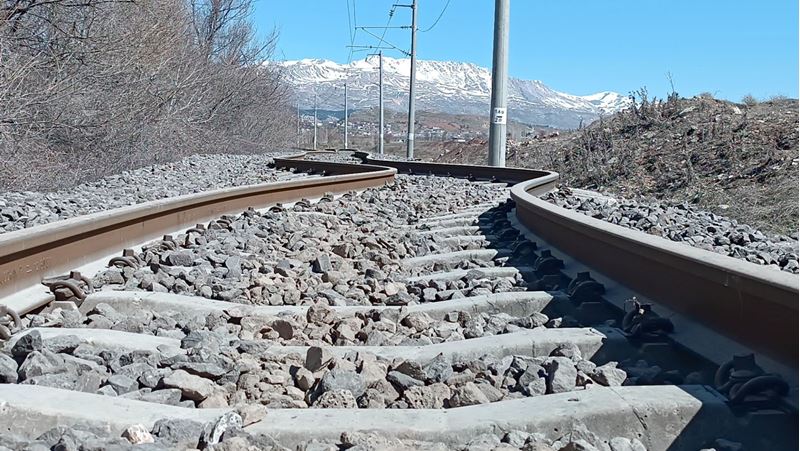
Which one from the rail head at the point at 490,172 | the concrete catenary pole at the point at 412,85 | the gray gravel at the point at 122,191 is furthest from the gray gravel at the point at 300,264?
the concrete catenary pole at the point at 412,85

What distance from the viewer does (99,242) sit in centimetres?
556

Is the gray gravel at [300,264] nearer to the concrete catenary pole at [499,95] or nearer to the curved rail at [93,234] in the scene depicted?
the curved rail at [93,234]

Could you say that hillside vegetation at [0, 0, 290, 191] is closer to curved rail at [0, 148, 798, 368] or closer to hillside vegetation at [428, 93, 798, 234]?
curved rail at [0, 148, 798, 368]

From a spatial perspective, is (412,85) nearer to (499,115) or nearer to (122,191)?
(499,115)

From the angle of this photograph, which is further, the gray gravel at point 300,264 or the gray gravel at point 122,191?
the gray gravel at point 122,191

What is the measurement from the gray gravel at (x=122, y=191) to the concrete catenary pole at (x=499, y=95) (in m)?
4.81

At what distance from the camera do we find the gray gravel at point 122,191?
779 cm

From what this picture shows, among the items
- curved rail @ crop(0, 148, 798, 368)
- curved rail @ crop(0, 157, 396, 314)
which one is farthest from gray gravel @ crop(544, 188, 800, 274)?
curved rail @ crop(0, 157, 396, 314)

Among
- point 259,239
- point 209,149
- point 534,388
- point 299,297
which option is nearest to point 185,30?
point 209,149

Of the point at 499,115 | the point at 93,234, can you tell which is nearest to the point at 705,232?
the point at 93,234

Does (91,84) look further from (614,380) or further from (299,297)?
(614,380)

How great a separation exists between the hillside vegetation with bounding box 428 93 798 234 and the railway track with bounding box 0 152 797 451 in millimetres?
6357

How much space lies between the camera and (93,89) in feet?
63.2

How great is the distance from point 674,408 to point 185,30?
99.4 ft
